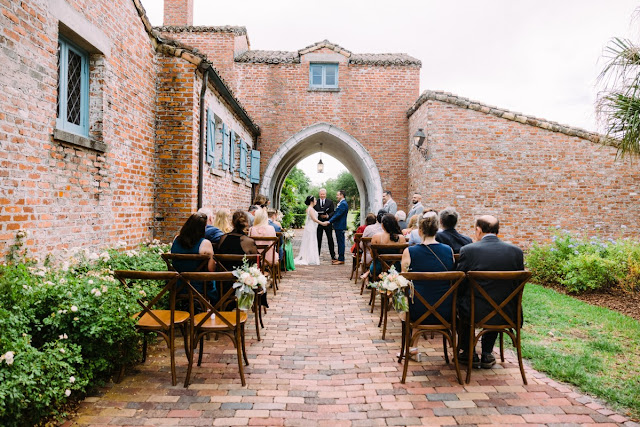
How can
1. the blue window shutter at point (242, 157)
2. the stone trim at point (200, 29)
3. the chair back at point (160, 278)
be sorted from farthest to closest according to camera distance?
1. the stone trim at point (200, 29)
2. the blue window shutter at point (242, 157)
3. the chair back at point (160, 278)

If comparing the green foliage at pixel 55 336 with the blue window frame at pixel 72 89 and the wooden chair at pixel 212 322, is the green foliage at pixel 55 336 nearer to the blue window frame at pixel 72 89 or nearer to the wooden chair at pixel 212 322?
the wooden chair at pixel 212 322

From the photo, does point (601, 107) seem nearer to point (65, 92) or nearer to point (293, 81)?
point (65, 92)

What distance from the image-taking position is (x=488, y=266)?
13.1 feet

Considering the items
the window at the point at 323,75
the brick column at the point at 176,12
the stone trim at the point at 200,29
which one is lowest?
the window at the point at 323,75

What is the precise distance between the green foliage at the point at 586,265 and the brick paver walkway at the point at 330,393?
14.2ft

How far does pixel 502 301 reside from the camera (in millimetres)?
3990

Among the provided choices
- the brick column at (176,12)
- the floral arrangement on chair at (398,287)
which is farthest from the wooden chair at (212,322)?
the brick column at (176,12)

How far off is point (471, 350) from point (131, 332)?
2908 millimetres

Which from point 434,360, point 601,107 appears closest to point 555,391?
point 434,360

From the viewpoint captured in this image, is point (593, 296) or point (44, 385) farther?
point (593, 296)

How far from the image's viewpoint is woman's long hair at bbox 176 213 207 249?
4.61 m

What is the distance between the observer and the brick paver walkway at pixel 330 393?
316 cm

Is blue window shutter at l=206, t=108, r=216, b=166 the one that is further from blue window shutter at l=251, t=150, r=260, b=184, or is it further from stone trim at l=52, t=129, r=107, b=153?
blue window shutter at l=251, t=150, r=260, b=184

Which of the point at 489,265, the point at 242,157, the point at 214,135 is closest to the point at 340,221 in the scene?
the point at 242,157
